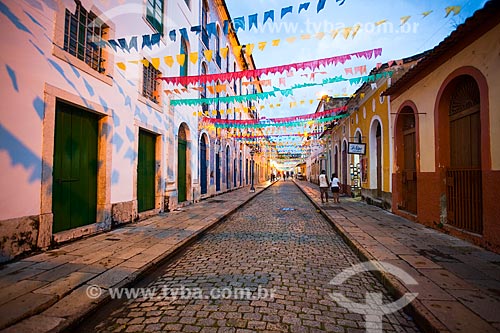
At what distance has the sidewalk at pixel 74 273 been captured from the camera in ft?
9.10

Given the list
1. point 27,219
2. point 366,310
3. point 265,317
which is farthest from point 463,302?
point 27,219

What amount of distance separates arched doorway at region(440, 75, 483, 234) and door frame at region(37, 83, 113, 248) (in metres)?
8.66

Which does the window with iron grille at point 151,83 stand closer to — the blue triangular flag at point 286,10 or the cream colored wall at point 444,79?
the blue triangular flag at point 286,10

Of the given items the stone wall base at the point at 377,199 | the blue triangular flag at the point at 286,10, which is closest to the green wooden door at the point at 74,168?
the blue triangular flag at the point at 286,10

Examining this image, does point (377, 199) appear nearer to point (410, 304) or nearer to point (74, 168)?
point (410, 304)

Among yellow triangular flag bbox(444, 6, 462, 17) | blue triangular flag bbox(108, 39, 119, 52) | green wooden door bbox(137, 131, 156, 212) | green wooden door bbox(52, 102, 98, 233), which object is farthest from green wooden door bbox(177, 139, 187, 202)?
yellow triangular flag bbox(444, 6, 462, 17)

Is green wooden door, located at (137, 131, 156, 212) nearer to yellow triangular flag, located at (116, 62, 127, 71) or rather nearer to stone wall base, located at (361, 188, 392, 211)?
yellow triangular flag, located at (116, 62, 127, 71)

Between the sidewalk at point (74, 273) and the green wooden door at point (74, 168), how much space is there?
2.06ft

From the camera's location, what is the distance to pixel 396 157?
914 centimetres

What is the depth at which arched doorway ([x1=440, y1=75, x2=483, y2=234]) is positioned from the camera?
5562 mm

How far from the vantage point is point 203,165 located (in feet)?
49.6

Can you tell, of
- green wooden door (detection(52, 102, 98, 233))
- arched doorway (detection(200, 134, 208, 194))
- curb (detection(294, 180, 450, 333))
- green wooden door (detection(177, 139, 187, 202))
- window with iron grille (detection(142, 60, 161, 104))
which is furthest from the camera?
arched doorway (detection(200, 134, 208, 194))

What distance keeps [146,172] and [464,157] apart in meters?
9.18

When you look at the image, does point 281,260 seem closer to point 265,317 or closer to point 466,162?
point 265,317
